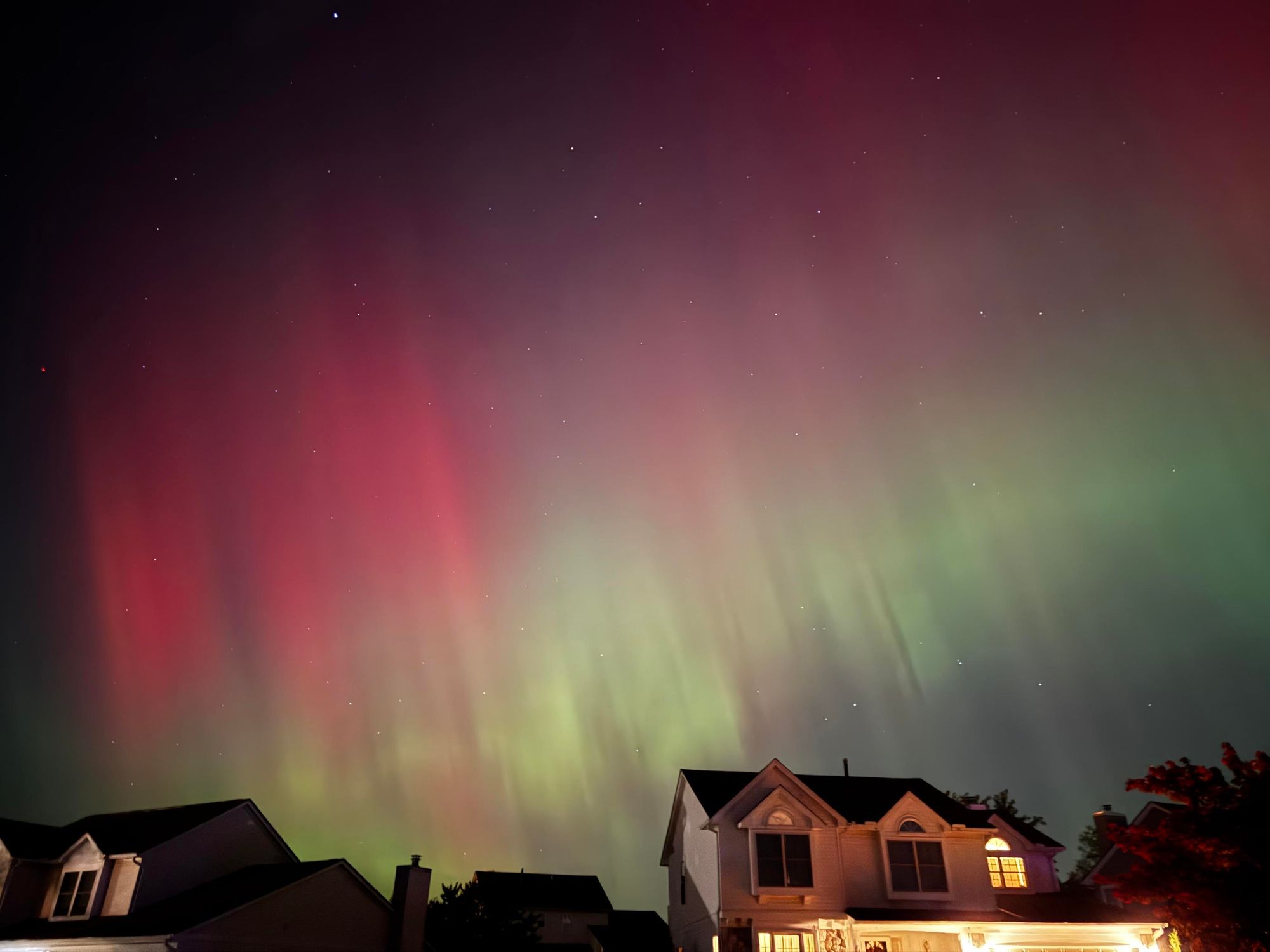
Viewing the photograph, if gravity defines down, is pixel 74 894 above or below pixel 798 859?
below

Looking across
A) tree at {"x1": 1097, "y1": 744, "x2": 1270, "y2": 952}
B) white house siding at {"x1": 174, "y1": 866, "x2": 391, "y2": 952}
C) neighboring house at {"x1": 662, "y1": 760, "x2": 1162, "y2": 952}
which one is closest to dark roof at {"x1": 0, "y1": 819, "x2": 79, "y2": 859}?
white house siding at {"x1": 174, "y1": 866, "x2": 391, "y2": 952}

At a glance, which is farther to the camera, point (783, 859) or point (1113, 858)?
point (1113, 858)

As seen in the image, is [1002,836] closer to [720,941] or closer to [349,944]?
[720,941]

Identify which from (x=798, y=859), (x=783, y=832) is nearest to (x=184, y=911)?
(x=783, y=832)

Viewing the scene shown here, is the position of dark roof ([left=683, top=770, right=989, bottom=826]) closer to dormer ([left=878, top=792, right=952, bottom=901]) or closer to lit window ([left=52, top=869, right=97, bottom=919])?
dormer ([left=878, top=792, right=952, bottom=901])

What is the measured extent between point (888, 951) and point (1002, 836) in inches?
313

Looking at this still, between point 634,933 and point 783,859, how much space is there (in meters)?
22.1

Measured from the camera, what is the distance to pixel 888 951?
3225 centimetres

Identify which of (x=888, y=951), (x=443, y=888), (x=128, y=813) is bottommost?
(x=888, y=951)

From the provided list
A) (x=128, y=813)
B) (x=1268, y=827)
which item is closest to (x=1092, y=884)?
(x=1268, y=827)

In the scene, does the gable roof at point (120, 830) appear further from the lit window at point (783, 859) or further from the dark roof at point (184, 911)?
the lit window at point (783, 859)

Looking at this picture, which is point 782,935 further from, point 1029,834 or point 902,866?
point 1029,834

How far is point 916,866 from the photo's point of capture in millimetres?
34125

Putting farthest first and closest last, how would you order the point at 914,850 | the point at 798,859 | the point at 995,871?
1. the point at 995,871
2. the point at 914,850
3. the point at 798,859
